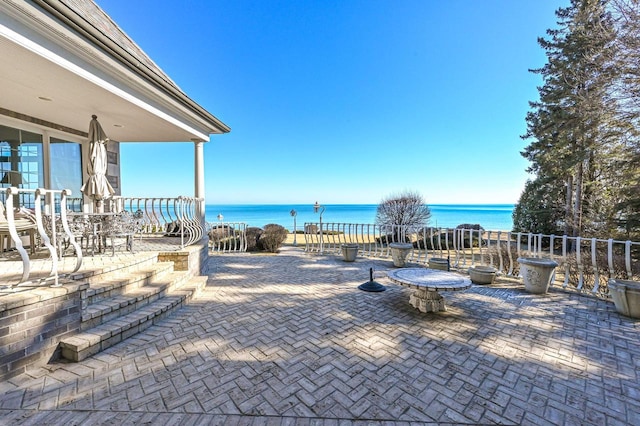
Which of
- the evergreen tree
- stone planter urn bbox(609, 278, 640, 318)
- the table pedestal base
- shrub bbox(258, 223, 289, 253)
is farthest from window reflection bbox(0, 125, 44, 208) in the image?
the evergreen tree

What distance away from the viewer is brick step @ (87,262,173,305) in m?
2.92

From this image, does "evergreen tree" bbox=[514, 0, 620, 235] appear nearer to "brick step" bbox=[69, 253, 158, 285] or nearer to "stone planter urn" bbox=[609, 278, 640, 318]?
"stone planter urn" bbox=[609, 278, 640, 318]

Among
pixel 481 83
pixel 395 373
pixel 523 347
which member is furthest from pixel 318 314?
pixel 481 83

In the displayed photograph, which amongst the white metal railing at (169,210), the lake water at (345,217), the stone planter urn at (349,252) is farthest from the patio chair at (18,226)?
the lake water at (345,217)

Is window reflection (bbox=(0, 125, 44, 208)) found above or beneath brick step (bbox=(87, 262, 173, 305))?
above

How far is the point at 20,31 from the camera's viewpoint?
7.25 feet

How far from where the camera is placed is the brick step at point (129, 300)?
268 cm

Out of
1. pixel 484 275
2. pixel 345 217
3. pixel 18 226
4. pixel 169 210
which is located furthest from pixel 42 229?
pixel 345 217

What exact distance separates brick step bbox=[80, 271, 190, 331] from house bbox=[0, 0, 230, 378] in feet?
0.04

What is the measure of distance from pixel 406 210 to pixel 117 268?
46.9 feet

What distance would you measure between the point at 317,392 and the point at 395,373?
0.71 m

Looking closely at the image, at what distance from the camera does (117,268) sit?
3396 mm

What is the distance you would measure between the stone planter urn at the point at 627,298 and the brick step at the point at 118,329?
19.6 ft

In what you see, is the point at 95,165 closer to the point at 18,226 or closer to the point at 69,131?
the point at 18,226
